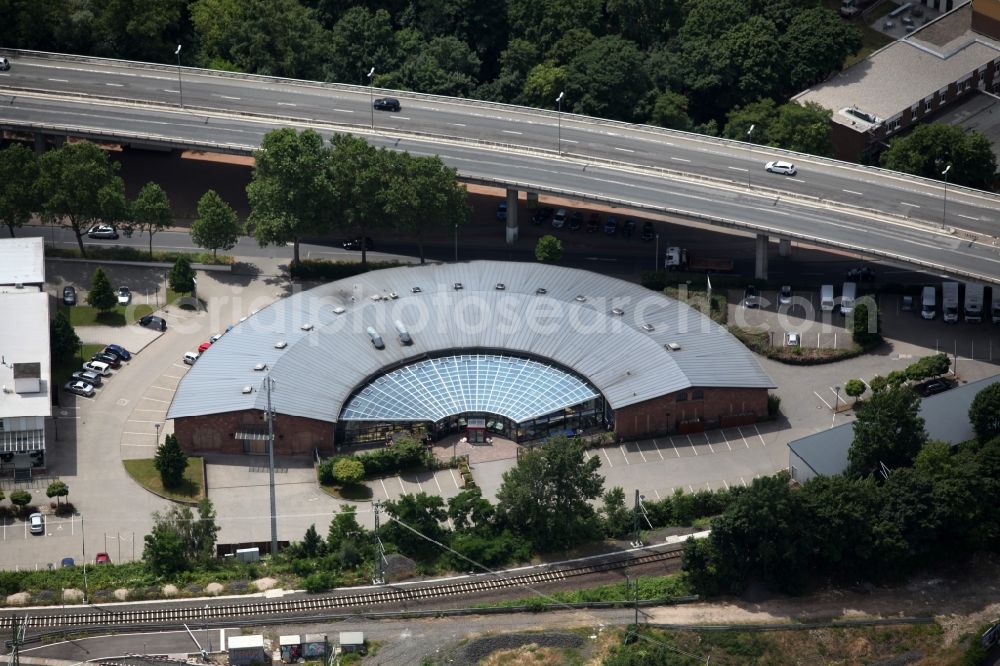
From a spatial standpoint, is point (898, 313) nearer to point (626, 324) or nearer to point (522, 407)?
point (626, 324)

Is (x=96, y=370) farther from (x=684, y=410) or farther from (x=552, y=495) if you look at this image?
(x=684, y=410)

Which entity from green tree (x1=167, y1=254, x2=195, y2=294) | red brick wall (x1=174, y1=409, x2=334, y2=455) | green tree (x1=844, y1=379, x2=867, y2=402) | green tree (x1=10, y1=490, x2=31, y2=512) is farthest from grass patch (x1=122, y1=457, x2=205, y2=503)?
green tree (x1=844, y1=379, x2=867, y2=402)

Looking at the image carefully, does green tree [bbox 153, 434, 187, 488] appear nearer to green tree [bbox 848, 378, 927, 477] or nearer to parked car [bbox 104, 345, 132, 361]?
parked car [bbox 104, 345, 132, 361]

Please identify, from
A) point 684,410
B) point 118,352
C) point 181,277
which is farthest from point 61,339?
point 684,410

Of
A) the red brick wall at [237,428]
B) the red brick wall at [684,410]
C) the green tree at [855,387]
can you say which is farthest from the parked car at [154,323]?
the green tree at [855,387]

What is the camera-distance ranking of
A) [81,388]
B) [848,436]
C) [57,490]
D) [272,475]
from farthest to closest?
[81,388], [848,436], [57,490], [272,475]

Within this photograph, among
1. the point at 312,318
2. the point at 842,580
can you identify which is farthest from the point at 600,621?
the point at 312,318

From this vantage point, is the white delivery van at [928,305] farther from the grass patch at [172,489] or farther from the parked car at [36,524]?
the parked car at [36,524]
